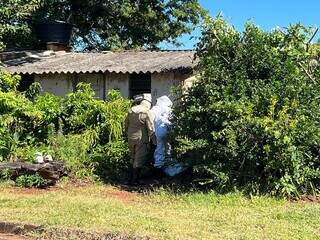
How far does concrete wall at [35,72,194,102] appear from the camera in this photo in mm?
17453

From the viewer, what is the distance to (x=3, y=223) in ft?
26.2

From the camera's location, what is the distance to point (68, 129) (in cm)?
1405

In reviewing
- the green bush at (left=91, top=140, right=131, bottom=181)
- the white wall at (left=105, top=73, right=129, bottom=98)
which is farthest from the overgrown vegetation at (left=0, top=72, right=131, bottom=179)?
the white wall at (left=105, top=73, right=129, bottom=98)

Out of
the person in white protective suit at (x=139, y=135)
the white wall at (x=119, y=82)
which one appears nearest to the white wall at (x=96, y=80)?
the white wall at (x=119, y=82)

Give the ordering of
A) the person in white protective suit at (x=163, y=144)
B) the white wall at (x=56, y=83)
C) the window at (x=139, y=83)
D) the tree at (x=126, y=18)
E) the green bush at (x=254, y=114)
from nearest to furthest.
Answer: the green bush at (x=254, y=114), the person in white protective suit at (x=163, y=144), the window at (x=139, y=83), the white wall at (x=56, y=83), the tree at (x=126, y=18)

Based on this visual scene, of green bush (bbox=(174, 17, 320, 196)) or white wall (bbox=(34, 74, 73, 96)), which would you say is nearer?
green bush (bbox=(174, 17, 320, 196))

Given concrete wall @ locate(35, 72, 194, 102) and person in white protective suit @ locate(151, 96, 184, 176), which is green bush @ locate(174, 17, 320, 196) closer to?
person in white protective suit @ locate(151, 96, 184, 176)

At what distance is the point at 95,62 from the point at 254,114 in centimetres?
904

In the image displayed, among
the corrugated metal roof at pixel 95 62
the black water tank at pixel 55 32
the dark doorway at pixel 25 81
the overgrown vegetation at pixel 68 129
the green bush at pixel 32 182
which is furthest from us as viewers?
the black water tank at pixel 55 32

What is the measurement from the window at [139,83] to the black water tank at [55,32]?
4975mm

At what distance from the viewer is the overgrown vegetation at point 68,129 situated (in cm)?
1276

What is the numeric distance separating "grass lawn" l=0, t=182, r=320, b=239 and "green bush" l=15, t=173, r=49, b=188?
0.33 meters

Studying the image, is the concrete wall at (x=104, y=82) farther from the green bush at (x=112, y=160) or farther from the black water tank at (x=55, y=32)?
the green bush at (x=112, y=160)

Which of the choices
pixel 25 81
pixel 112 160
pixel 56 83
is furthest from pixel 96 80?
pixel 112 160
